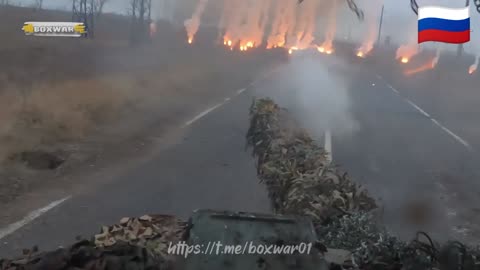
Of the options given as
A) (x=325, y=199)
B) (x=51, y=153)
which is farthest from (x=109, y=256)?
(x=51, y=153)

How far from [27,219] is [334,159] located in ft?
23.8

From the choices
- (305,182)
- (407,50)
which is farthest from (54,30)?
(305,182)

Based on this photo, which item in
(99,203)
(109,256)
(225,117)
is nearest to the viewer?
(109,256)

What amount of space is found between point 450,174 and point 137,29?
55487 millimetres

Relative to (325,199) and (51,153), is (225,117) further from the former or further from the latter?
(325,199)

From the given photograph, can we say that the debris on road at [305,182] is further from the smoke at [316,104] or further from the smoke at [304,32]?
the smoke at [304,32]

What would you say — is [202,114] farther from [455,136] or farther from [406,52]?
[406,52]

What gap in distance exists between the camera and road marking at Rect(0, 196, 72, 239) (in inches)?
284

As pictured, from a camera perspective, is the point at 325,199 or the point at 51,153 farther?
the point at 51,153

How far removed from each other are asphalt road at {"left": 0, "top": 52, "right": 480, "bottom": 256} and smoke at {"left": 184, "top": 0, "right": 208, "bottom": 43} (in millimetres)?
42145

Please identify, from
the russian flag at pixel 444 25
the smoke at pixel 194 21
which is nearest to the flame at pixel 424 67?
the smoke at pixel 194 21

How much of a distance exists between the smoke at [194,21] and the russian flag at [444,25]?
56382 millimetres

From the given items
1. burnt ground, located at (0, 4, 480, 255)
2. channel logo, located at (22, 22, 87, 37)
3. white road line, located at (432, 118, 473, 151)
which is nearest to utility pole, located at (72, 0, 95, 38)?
channel logo, located at (22, 22, 87, 37)

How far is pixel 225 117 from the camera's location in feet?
67.2
